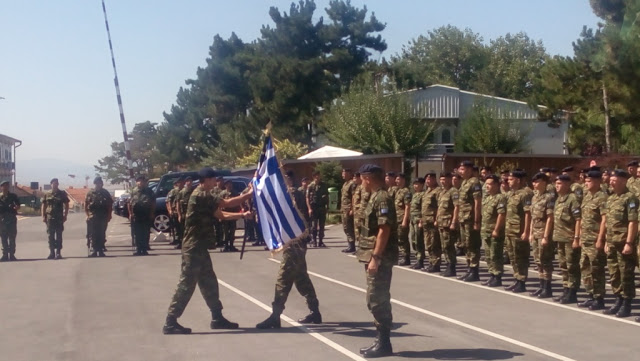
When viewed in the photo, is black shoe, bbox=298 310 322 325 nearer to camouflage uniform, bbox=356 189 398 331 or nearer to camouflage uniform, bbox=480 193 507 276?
camouflage uniform, bbox=356 189 398 331

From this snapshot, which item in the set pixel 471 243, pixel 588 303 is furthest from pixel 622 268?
pixel 471 243

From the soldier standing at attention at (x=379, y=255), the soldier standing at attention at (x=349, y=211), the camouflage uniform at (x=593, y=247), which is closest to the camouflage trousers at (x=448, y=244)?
the camouflage uniform at (x=593, y=247)

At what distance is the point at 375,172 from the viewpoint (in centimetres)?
952

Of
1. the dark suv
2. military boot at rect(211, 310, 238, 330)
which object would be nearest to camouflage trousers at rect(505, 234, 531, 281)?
military boot at rect(211, 310, 238, 330)

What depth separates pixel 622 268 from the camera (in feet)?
38.1

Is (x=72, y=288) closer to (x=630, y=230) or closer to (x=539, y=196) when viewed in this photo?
(x=539, y=196)

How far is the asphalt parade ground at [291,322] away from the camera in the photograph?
9.57 m

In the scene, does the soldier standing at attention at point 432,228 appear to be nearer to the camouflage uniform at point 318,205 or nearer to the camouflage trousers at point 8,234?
the camouflage uniform at point 318,205

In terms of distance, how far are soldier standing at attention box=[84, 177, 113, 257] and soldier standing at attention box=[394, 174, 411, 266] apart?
7.21 metres

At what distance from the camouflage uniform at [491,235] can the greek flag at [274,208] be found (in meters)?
4.74

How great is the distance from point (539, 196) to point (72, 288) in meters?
7.65

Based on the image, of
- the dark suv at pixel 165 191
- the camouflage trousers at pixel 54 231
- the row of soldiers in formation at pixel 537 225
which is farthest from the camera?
the dark suv at pixel 165 191

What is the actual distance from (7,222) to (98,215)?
79.4 inches

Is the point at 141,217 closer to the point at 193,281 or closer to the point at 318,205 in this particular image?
the point at 318,205
